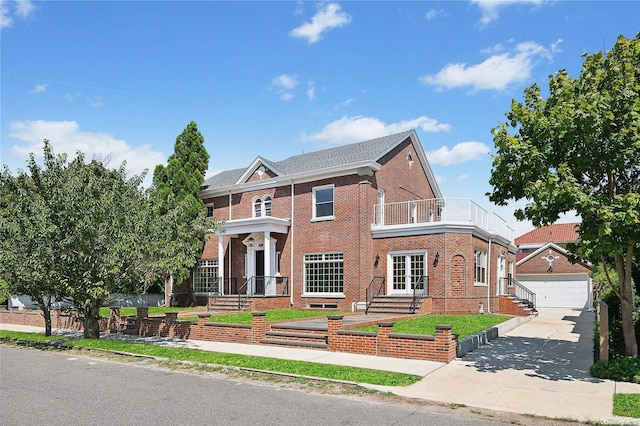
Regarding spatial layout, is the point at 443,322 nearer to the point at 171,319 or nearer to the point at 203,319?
the point at 203,319

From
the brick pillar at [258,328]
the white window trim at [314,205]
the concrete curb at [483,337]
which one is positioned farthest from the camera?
the white window trim at [314,205]

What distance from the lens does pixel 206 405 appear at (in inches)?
317

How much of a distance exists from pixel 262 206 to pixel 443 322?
43.6ft

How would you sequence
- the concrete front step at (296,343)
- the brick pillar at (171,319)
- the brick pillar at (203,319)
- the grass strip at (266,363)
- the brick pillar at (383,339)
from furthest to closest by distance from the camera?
the brick pillar at (171,319) → the brick pillar at (203,319) → the concrete front step at (296,343) → the brick pillar at (383,339) → the grass strip at (266,363)

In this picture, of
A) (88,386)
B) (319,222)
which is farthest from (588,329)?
(88,386)

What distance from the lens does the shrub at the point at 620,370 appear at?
9477mm

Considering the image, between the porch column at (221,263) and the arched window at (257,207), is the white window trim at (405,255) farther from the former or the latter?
the porch column at (221,263)

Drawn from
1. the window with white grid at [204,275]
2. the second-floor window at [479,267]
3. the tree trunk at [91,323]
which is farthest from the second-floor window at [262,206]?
the tree trunk at [91,323]

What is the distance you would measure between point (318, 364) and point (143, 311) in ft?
30.6

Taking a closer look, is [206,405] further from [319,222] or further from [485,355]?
[319,222]

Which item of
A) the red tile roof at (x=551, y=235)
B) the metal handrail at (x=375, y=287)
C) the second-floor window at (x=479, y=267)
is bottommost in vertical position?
the metal handrail at (x=375, y=287)

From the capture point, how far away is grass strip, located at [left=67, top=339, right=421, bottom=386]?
9.78m

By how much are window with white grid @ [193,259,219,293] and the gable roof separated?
14.4ft

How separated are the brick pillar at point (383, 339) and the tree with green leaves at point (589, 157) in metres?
4.19
